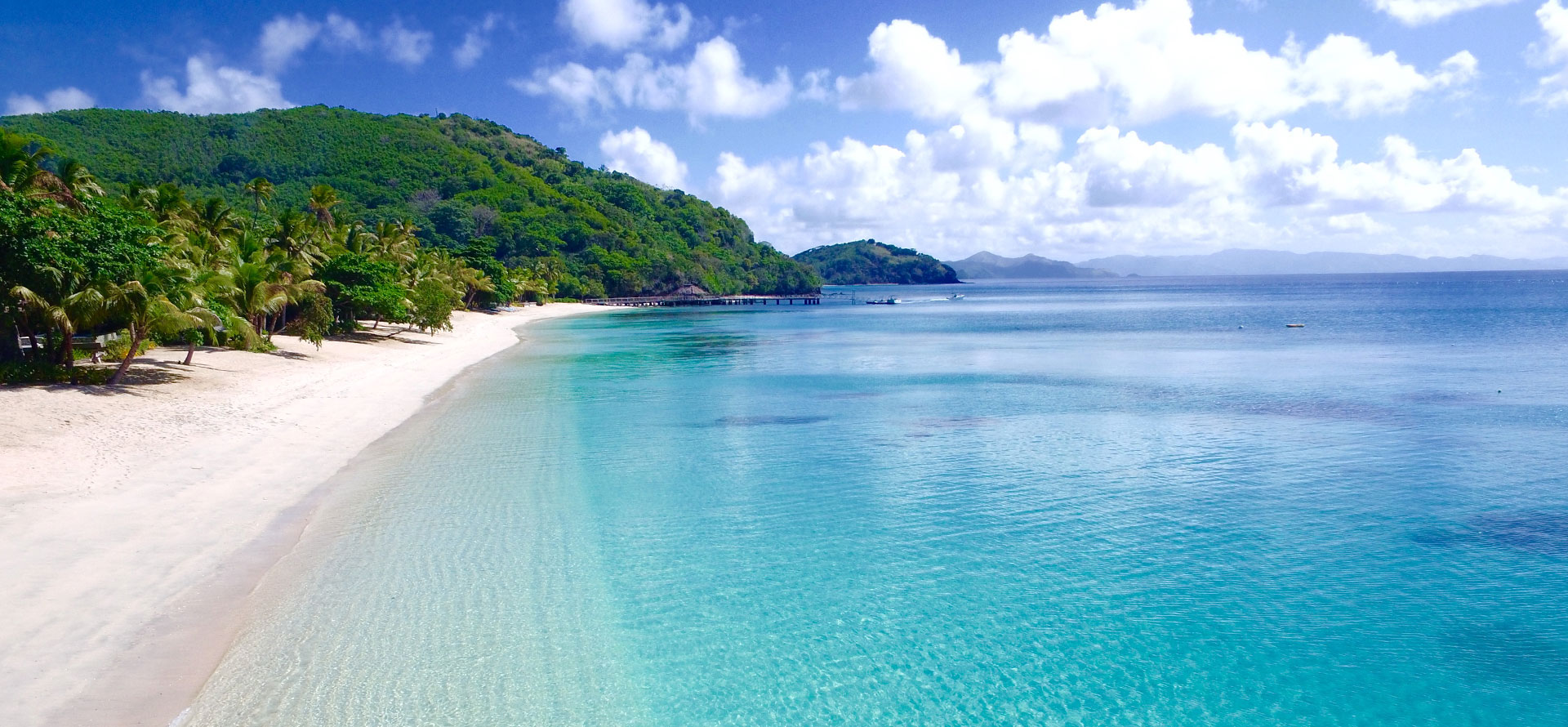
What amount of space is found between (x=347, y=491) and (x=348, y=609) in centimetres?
617

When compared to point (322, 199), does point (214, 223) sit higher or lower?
lower

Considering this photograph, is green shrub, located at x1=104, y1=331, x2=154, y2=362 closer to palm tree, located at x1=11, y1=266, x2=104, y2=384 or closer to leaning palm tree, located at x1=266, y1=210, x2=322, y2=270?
palm tree, located at x1=11, y1=266, x2=104, y2=384

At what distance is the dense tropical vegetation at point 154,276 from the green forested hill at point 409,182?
81.0 metres

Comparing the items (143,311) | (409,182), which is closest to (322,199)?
(143,311)

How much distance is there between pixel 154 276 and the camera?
2242 cm

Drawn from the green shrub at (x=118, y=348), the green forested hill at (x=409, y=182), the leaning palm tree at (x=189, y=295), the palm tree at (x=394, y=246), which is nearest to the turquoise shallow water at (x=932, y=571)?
the leaning palm tree at (x=189, y=295)

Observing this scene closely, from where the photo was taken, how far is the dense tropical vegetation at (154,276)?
20.8m

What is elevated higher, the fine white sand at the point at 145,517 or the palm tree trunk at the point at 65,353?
the palm tree trunk at the point at 65,353

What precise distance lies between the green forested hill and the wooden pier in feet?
10.9

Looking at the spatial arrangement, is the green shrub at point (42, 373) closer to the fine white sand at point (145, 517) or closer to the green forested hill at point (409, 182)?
the fine white sand at point (145, 517)

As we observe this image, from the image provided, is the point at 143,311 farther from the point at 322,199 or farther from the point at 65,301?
the point at 322,199

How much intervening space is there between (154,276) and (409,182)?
15142 cm

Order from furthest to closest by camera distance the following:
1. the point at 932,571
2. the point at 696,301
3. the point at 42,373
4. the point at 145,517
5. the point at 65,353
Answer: the point at 696,301 < the point at 65,353 < the point at 42,373 < the point at 145,517 < the point at 932,571

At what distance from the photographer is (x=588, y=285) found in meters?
132
